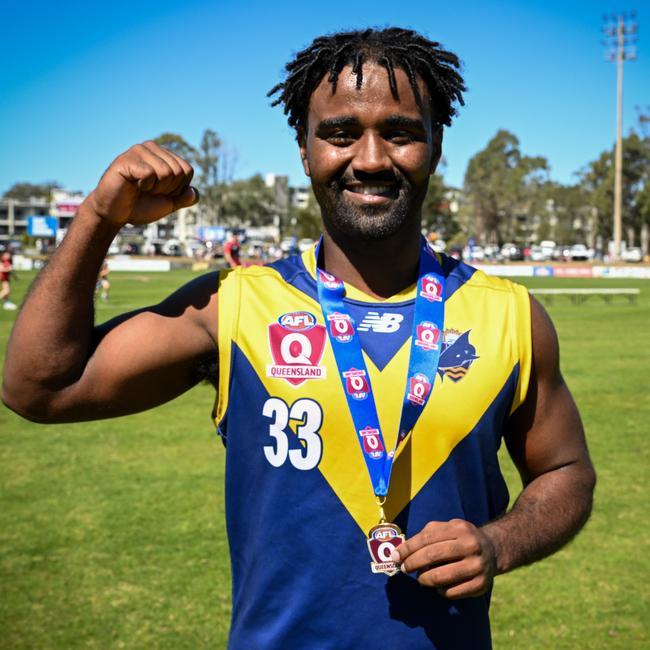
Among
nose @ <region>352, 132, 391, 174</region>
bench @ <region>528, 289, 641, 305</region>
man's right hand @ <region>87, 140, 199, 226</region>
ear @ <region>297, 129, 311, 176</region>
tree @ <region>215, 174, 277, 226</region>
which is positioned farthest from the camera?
tree @ <region>215, 174, 277, 226</region>

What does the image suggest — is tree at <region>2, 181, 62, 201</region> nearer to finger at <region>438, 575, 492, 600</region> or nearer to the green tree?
the green tree

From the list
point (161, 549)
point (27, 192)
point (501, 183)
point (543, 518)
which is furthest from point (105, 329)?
point (27, 192)

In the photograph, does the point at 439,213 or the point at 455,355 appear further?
the point at 439,213

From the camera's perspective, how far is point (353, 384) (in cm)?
215

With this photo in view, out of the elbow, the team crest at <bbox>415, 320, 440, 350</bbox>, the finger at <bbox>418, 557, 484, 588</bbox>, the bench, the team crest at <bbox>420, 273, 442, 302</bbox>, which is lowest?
the bench

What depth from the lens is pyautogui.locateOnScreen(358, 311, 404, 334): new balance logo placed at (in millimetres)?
2295

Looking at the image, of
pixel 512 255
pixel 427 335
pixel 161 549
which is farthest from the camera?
pixel 512 255

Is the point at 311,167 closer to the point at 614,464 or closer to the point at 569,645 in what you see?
the point at 569,645

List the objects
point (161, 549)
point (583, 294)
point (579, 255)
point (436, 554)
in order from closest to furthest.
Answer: point (436, 554)
point (161, 549)
point (583, 294)
point (579, 255)

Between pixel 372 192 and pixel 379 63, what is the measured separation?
380mm

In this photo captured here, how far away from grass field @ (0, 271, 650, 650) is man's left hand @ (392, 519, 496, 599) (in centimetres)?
326

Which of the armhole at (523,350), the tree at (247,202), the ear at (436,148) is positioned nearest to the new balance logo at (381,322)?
the armhole at (523,350)

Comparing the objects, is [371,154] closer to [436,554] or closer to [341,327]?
[341,327]

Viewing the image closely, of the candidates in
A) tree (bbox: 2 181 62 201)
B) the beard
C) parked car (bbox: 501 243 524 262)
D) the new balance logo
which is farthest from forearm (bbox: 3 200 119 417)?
tree (bbox: 2 181 62 201)
